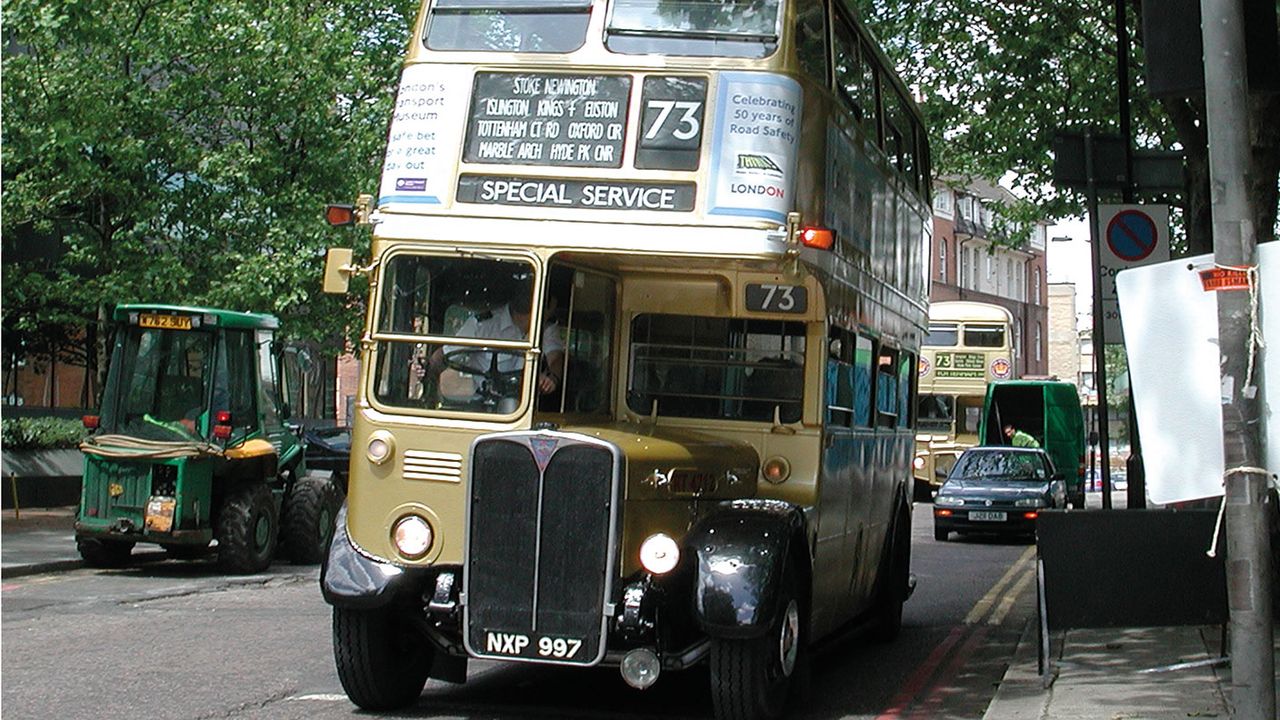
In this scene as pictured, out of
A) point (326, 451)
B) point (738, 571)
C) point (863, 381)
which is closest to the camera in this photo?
point (738, 571)

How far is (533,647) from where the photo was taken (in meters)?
8.24

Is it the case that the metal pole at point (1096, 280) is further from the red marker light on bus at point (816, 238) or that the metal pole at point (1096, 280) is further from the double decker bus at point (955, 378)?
the double decker bus at point (955, 378)

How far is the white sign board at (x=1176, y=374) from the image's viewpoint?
20.8 ft

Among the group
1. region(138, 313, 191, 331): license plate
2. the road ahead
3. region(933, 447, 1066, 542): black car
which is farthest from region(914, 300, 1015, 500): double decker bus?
region(138, 313, 191, 331): license plate

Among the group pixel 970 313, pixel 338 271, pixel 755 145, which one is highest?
pixel 970 313

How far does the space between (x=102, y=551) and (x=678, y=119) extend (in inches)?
458

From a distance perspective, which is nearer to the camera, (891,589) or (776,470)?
(776,470)

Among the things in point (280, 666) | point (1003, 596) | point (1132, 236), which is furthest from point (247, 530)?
point (1132, 236)

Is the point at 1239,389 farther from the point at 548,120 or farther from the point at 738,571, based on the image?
the point at 548,120

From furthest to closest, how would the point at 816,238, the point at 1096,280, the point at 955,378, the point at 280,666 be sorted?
1. the point at 955,378
2. the point at 1096,280
3. the point at 280,666
4. the point at 816,238

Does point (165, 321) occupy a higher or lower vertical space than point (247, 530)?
higher

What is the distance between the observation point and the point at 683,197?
880 centimetres

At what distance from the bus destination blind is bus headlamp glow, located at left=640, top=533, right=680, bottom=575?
202cm

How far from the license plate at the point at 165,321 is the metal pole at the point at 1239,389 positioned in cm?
1302
